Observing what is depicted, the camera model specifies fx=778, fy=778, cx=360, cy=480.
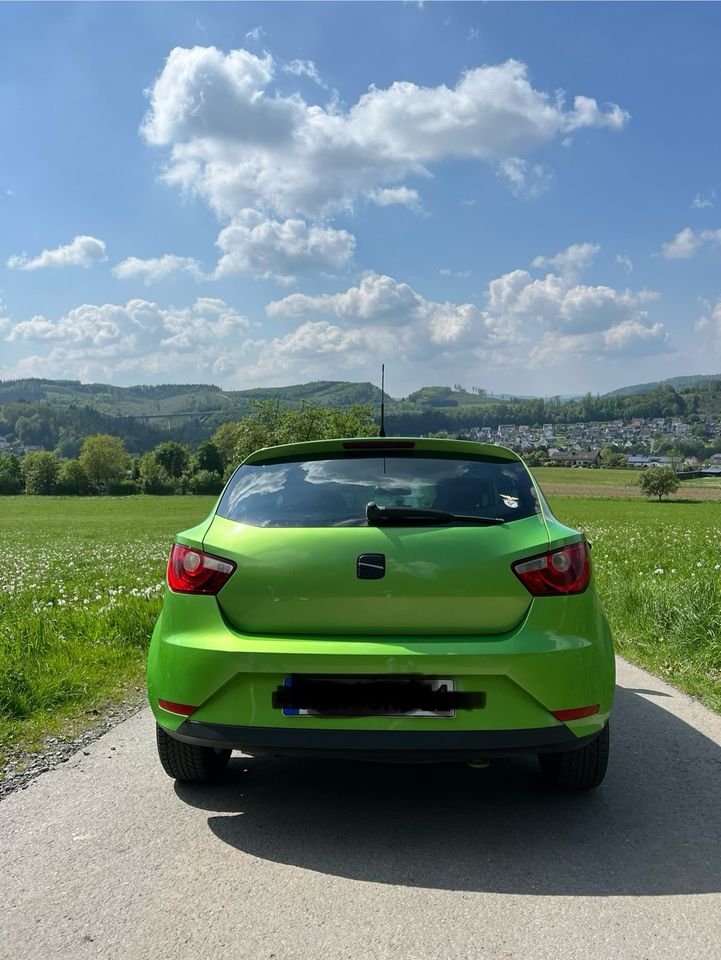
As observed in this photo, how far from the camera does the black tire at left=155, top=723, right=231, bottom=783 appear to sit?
3.68 metres

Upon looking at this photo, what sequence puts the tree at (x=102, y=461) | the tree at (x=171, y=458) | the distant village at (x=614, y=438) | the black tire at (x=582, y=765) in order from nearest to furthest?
Result: the black tire at (x=582, y=765) → the tree at (x=102, y=461) → the distant village at (x=614, y=438) → the tree at (x=171, y=458)

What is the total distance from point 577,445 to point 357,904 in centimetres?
16076

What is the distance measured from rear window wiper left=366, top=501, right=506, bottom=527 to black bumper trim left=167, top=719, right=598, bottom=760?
866 mm

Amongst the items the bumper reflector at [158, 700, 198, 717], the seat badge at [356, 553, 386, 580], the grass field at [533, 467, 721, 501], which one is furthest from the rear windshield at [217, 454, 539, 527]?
the grass field at [533, 467, 721, 501]

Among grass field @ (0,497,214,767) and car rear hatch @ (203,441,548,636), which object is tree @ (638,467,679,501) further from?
car rear hatch @ (203,441,548,636)

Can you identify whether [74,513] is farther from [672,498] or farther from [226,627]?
[226,627]

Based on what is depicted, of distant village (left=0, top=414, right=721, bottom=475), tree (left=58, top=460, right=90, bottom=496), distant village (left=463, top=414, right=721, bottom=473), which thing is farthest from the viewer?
distant village (left=463, top=414, right=721, bottom=473)

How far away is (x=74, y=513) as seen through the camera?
5969 cm

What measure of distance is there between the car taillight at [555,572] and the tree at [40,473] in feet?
347

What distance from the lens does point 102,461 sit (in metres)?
115

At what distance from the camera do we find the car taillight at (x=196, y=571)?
338 cm

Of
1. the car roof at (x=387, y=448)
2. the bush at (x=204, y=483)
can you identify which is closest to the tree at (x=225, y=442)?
the bush at (x=204, y=483)

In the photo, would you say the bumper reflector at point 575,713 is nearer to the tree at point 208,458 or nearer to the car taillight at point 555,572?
the car taillight at point 555,572

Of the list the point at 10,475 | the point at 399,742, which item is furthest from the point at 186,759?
the point at 10,475
